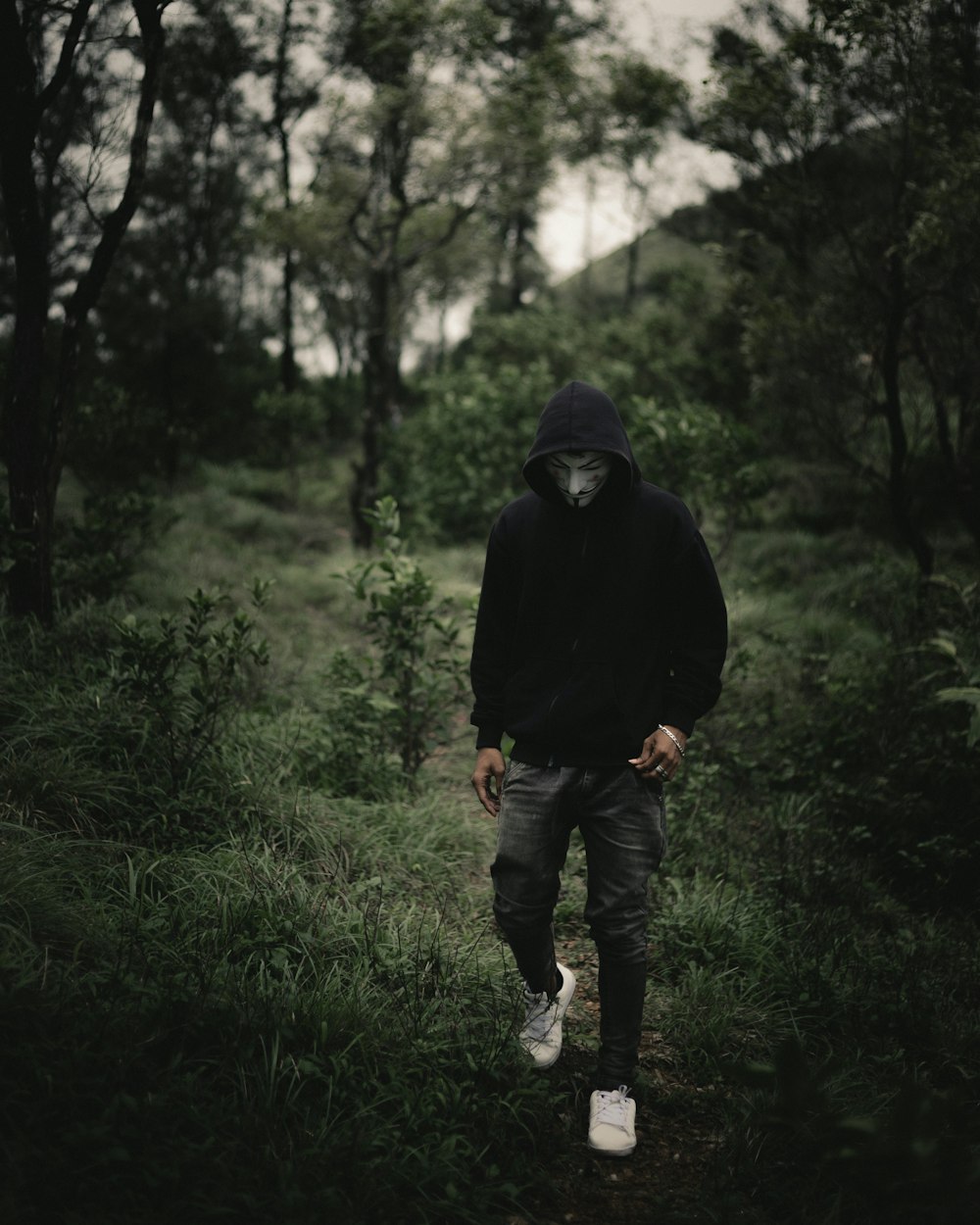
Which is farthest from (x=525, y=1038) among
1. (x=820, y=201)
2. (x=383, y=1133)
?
(x=820, y=201)

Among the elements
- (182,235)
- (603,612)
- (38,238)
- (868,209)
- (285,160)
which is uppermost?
(285,160)

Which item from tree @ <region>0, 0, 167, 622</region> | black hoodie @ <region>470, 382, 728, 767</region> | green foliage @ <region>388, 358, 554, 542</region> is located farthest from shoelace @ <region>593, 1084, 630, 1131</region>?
green foliage @ <region>388, 358, 554, 542</region>

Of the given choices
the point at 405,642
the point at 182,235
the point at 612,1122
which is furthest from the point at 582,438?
the point at 182,235

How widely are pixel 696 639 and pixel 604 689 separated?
33 centimetres

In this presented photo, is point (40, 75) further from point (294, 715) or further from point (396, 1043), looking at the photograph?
point (396, 1043)

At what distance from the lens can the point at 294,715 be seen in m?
4.62

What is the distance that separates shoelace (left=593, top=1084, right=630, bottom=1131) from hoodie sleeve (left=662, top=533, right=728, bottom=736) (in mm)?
1068

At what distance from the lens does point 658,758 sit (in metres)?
2.26

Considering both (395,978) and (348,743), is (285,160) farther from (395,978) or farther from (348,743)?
(395,978)

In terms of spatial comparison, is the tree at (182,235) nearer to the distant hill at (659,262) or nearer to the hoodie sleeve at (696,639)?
the distant hill at (659,262)

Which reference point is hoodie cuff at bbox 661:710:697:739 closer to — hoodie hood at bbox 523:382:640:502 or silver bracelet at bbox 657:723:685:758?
silver bracelet at bbox 657:723:685:758

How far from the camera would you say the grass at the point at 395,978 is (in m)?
1.80

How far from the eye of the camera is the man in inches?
89.7

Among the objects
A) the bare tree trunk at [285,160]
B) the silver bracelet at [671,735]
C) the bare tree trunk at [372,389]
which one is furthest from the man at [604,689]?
the bare tree trunk at [285,160]
